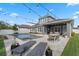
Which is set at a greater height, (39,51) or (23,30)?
(23,30)

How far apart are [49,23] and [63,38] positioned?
0.23m

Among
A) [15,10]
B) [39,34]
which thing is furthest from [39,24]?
[15,10]

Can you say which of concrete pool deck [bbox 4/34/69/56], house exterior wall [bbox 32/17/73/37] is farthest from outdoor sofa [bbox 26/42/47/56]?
house exterior wall [bbox 32/17/73/37]

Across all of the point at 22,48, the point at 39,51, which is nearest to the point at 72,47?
the point at 39,51

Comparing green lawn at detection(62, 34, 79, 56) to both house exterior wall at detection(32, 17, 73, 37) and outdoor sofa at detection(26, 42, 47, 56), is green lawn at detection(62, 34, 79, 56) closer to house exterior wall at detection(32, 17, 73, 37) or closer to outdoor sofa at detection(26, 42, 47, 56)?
house exterior wall at detection(32, 17, 73, 37)

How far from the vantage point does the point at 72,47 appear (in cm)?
263

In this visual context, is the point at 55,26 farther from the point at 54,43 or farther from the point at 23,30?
the point at 23,30

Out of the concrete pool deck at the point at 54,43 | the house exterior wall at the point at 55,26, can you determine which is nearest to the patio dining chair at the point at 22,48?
the concrete pool deck at the point at 54,43

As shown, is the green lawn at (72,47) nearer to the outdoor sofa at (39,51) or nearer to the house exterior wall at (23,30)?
the outdoor sofa at (39,51)

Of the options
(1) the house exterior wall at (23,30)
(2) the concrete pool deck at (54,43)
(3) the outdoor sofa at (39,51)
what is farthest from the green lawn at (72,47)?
(1) the house exterior wall at (23,30)

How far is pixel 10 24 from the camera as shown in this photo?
2660 mm

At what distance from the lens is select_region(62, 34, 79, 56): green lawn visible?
2.62 m

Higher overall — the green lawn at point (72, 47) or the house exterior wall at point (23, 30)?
the house exterior wall at point (23, 30)

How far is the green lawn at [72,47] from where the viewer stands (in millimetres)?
2615
